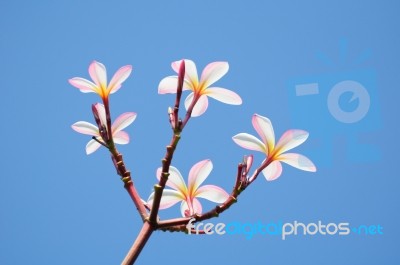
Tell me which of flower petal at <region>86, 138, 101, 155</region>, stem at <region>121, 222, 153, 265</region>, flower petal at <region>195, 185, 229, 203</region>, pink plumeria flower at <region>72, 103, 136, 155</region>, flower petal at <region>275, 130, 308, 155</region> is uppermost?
pink plumeria flower at <region>72, 103, 136, 155</region>

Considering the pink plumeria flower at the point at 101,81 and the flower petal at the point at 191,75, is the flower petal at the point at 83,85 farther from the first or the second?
the flower petal at the point at 191,75

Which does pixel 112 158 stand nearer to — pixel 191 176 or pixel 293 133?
pixel 191 176

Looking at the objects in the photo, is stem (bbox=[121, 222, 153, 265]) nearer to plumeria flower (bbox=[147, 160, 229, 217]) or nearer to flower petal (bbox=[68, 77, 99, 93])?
plumeria flower (bbox=[147, 160, 229, 217])

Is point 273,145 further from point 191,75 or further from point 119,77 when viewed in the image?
point 119,77

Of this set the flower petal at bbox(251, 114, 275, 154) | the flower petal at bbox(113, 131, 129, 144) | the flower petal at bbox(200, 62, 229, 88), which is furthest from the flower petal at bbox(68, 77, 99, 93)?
the flower petal at bbox(251, 114, 275, 154)

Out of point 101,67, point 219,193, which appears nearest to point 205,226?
point 219,193

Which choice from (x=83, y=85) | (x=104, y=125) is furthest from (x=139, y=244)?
(x=83, y=85)
